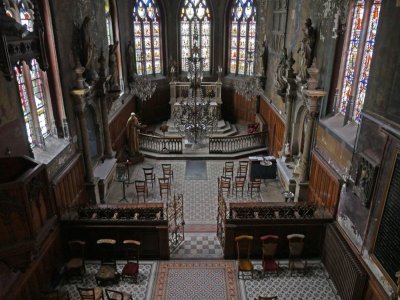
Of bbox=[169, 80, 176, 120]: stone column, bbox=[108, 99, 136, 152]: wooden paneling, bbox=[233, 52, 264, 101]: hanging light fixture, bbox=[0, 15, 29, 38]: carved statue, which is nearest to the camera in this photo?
bbox=[0, 15, 29, 38]: carved statue

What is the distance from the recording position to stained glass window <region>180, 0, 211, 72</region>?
22.7m

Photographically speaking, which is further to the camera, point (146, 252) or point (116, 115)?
point (116, 115)

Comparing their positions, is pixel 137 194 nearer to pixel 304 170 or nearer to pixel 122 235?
pixel 122 235

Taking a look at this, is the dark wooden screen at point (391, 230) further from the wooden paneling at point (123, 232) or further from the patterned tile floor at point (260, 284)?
the wooden paneling at point (123, 232)

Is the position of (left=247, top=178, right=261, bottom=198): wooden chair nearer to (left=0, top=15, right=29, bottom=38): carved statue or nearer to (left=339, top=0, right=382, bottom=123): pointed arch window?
(left=339, top=0, right=382, bottom=123): pointed arch window

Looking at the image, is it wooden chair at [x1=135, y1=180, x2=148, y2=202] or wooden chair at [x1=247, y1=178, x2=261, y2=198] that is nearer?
wooden chair at [x1=135, y1=180, x2=148, y2=202]

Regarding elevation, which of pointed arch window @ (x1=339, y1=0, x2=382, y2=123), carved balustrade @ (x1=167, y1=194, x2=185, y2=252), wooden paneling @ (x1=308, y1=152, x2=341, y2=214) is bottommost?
carved balustrade @ (x1=167, y1=194, x2=185, y2=252)

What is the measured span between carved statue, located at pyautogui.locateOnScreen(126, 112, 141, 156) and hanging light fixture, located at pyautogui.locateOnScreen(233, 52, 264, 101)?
19.9ft

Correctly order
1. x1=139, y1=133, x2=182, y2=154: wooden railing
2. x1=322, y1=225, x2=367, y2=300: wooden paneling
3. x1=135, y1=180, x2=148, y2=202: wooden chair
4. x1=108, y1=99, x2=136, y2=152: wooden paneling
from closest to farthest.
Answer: x1=322, y1=225, x2=367, y2=300: wooden paneling
x1=135, y1=180, x2=148, y2=202: wooden chair
x1=108, y1=99, x2=136, y2=152: wooden paneling
x1=139, y1=133, x2=182, y2=154: wooden railing

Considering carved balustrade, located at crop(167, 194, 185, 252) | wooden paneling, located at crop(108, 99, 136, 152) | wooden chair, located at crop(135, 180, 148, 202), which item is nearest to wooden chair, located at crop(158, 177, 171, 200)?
wooden chair, located at crop(135, 180, 148, 202)

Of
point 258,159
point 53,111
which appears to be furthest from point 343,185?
point 53,111

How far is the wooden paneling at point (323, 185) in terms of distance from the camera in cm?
1009

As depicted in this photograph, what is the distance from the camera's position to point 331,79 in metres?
10.9

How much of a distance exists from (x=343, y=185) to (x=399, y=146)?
9.75ft
